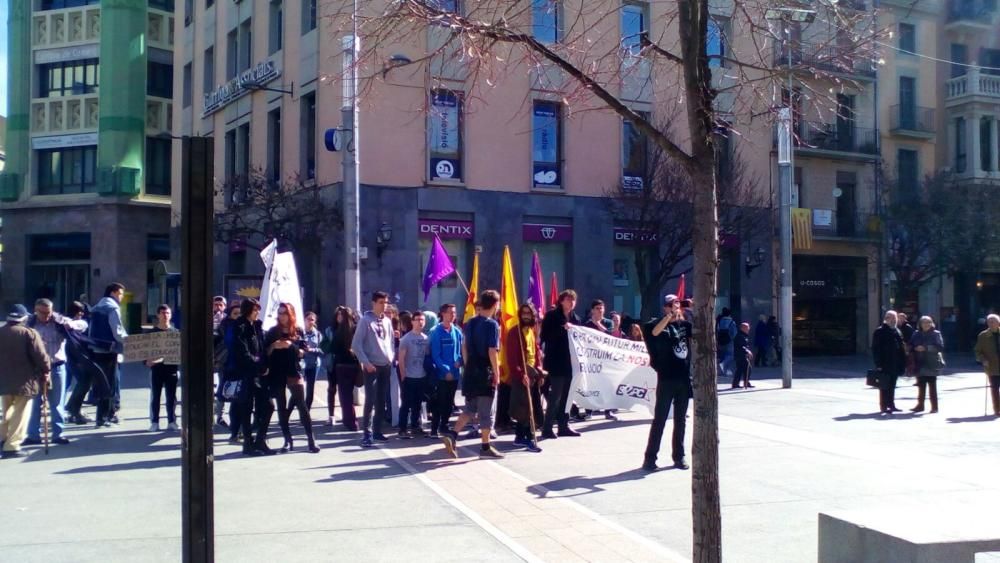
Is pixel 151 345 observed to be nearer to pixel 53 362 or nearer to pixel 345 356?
pixel 53 362

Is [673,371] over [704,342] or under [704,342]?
under

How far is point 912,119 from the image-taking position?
3747 cm

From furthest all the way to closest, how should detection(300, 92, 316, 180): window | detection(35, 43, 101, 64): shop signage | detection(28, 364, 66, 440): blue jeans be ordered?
detection(35, 43, 101, 64): shop signage → detection(300, 92, 316, 180): window → detection(28, 364, 66, 440): blue jeans

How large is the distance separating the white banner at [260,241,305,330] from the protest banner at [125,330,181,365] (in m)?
1.23

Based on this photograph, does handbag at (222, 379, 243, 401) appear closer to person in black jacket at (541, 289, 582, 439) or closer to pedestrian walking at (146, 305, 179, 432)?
pedestrian walking at (146, 305, 179, 432)

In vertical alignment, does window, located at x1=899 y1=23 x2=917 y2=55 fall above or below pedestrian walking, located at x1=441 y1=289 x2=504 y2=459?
above

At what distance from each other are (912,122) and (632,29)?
A: 105ft

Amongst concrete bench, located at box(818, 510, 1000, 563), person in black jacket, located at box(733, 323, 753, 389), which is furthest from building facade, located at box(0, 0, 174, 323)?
concrete bench, located at box(818, 510, 1000, 563)

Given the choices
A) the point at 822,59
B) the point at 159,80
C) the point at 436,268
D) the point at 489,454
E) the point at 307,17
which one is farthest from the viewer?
the point at 159,80

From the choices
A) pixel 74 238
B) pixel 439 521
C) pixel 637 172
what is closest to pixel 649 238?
pixel 637 172

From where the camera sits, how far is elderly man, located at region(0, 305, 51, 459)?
10.8 meters

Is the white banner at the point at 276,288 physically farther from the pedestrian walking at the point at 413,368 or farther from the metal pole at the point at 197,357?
the metal pole at the point at 197,357

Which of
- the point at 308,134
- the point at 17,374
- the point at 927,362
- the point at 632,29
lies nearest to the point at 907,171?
the point at 308,134

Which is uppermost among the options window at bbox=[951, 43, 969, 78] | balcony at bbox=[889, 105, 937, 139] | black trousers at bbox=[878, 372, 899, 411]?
window at bbox=[951, 43, 969, 78]
